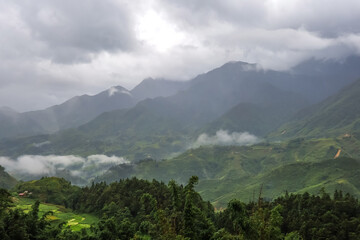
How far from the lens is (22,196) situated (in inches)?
3612

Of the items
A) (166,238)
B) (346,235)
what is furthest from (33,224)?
(346,235)

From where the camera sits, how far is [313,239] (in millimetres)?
44750

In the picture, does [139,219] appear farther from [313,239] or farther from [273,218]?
[273,218]

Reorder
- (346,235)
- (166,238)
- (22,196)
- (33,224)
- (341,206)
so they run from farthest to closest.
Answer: (22,196)
(341,206)
(346,235)
(33,224)
(166,238)

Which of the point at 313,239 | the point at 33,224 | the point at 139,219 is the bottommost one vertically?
the point at 313,239

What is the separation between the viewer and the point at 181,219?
28547mm

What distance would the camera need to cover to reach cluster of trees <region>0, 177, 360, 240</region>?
21744 mm

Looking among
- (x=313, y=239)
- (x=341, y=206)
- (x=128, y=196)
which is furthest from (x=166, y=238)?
(x=128, y=196)

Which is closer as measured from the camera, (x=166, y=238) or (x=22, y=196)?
(x=166, y=238)

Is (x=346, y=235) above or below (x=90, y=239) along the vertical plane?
below

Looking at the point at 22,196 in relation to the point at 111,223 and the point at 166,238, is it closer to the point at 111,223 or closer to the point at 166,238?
the point at 111,223

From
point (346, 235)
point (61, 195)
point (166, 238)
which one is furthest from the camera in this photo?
point (61, 195)

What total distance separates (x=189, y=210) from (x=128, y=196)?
5285 cm

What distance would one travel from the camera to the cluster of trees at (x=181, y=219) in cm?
2174
